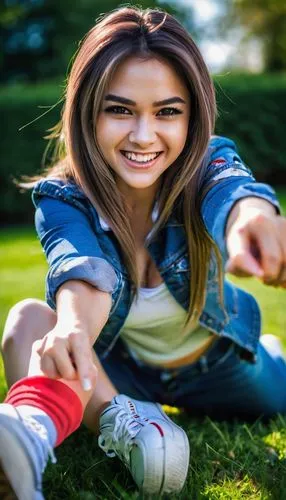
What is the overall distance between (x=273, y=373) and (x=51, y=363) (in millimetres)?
1440

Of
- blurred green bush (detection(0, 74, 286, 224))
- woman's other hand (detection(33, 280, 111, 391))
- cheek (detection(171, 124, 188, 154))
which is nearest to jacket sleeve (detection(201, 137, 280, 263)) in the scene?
cheek (detection(171, 124, 188, 154))

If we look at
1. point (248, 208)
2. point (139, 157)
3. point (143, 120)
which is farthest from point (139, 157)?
point (248, 208)

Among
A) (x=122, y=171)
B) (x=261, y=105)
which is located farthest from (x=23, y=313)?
(x=261, y=105)

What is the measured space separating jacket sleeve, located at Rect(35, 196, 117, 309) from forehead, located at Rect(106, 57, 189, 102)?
14.7 inches

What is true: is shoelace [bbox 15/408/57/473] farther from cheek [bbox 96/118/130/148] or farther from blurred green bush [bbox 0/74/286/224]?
blurred green bush [bbox 0/74/286/224]

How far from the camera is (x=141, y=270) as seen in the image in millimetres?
2646

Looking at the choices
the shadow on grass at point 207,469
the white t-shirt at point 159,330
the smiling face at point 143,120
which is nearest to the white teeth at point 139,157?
the smiling face at point 143,120

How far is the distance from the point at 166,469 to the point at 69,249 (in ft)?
1.94

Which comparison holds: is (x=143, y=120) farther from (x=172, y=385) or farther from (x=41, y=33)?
(x=41, y=33)

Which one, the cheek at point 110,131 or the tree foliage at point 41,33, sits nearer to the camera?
the cheek at point 110,131

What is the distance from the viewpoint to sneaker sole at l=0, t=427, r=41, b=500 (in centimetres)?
166

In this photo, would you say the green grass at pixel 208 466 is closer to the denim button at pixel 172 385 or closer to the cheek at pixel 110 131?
the denim button at pixel 172 385

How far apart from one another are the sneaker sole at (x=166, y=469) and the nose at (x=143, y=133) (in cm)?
81

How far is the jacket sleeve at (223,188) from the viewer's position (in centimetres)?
189
